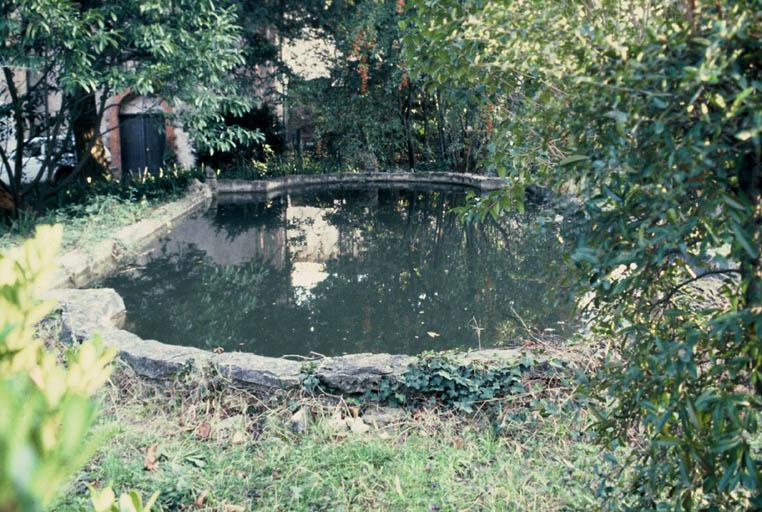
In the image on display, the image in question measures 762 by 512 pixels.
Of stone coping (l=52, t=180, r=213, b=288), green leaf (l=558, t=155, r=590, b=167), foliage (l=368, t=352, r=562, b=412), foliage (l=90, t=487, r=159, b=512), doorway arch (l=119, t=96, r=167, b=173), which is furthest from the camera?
doorway arch (l=119, t=96, r=167, b=173)

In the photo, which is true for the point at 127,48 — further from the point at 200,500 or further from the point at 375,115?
the point at 375,115

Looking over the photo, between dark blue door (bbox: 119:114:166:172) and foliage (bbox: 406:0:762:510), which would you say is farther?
dark blue door (bbox: 119:114:166:172)

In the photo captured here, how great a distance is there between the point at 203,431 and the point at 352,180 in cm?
1562

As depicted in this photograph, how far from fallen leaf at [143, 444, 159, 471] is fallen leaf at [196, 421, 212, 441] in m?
0.31

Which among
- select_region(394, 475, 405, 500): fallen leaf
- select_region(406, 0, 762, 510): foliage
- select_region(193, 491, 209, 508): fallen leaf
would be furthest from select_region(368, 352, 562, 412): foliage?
select_region(406, 0, 762, 510): foliage

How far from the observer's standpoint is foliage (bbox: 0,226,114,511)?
522mm

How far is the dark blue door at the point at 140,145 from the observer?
20703mm

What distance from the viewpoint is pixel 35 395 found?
2.12 ft

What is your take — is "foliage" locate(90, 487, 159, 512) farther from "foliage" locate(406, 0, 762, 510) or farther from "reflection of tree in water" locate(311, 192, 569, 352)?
"reflection of tree in water" locate(311, 192, 569, 352)

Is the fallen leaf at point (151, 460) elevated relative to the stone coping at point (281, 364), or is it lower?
lower

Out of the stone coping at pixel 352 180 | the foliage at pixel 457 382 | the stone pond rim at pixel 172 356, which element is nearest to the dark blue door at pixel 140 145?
the stone coping at pixel 352 180

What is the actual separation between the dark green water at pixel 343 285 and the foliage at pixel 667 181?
0.51 meters

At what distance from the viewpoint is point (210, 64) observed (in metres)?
8.61

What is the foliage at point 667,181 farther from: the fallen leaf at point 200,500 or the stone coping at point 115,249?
the stone coping at point 115,249
